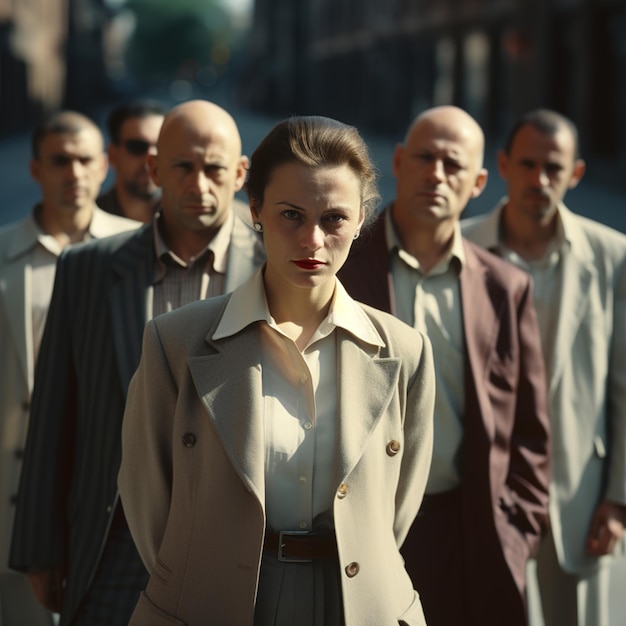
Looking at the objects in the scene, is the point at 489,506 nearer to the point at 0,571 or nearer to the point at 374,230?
the point at 374,230

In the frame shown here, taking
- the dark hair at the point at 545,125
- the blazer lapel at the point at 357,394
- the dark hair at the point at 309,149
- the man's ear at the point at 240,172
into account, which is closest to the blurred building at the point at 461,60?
the dark hair at the point at 309,149

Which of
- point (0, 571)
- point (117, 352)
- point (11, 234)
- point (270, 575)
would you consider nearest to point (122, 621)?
point (117, 352)

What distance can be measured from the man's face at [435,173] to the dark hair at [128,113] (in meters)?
2.36

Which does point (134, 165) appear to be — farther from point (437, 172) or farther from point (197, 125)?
point (437, 172)

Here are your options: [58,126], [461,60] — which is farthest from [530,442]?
[461,60]

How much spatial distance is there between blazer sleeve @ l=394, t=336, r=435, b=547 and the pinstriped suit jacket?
104 centimetres

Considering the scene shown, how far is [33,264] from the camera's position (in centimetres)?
524

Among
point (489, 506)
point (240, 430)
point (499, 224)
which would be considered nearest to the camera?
point (240, 430)

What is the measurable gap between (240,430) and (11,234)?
2837 millimetres

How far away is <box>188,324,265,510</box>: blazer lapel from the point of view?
2770 millimetres

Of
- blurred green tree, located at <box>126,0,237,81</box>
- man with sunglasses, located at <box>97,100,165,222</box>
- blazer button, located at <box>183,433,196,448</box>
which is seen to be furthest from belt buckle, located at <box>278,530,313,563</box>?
blurred green tree, located at <box>126,0,237,81</box>

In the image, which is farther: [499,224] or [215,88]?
[215,88]

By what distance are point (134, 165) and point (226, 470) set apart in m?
3.90

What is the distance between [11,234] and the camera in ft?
17.5
